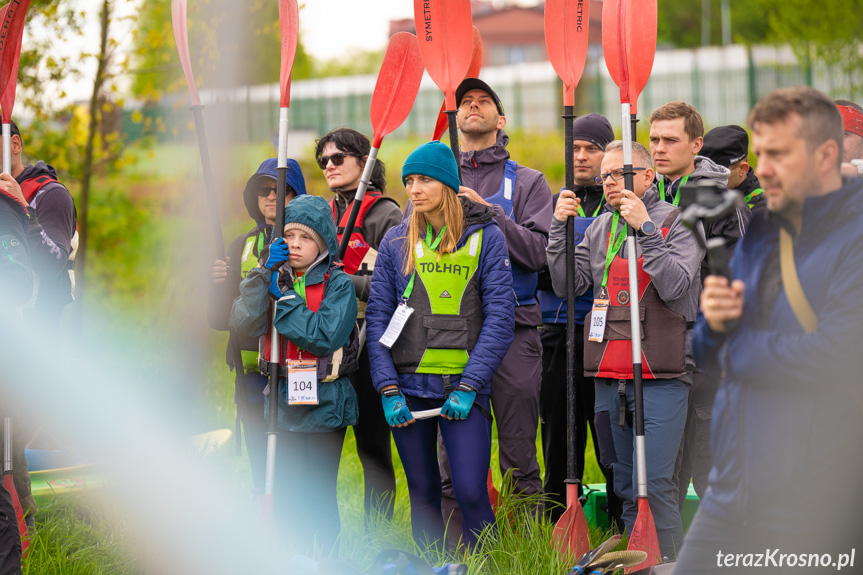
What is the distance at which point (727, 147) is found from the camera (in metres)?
4.15

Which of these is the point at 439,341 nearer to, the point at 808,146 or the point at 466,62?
the point at 466,62

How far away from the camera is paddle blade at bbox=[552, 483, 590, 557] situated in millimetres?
3643

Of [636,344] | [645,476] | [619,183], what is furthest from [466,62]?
[645,476]

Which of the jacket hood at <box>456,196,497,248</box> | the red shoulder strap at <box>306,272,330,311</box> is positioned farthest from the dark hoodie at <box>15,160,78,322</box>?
the jacket hood at <box>456,196,497,248</box>

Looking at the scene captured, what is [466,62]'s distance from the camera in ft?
13.4

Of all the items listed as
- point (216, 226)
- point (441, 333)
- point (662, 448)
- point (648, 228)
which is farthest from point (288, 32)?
point (662, 448)

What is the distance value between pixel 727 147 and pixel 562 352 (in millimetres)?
1245

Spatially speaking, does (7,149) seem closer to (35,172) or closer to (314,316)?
(35,172)

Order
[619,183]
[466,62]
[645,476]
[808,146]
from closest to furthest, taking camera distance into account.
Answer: [808,146]
[645,476]
[619,183]
[466,62]

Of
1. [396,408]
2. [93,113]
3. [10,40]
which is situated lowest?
[396,408]

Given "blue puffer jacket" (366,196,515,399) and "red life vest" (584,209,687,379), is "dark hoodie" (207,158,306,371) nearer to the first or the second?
"blue puffer jacket" (366,196,515,399)

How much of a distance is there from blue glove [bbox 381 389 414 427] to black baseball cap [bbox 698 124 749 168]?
1897 mm

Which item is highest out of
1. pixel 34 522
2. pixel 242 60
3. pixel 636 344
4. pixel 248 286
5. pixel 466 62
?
pixel 242 60

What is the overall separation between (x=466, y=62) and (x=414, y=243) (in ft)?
3.23
